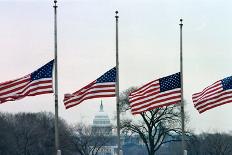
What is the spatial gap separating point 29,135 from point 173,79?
86.5 m

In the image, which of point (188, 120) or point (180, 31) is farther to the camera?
point (188, 120)

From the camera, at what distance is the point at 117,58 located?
173 ft

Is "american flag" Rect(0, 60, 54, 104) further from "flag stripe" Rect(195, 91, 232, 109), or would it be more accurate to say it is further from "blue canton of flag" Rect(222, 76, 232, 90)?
"blue canton of flag" Rect(222, 76, 232, 90)

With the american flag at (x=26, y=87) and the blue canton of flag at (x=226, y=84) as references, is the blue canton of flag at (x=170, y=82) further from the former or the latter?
the american flag at (x=26, y=87)

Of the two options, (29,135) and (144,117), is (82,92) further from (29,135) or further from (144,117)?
(29,135)

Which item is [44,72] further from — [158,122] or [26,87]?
[158,122]

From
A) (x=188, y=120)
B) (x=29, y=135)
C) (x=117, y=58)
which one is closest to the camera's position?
(x=117, y=58)

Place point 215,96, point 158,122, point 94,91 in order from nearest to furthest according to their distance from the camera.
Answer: point 94,91
point 215,96
point 158,122

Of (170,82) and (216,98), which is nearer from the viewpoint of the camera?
(216,98)

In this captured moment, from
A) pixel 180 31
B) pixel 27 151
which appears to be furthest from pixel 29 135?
pixel 180 31

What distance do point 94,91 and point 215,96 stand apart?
24.3 ft

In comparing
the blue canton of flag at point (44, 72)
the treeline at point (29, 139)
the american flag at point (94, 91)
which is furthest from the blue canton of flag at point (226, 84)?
the treeline at point (29, 139)

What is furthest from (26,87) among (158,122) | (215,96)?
(158,122)

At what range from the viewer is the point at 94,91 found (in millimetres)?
50469
